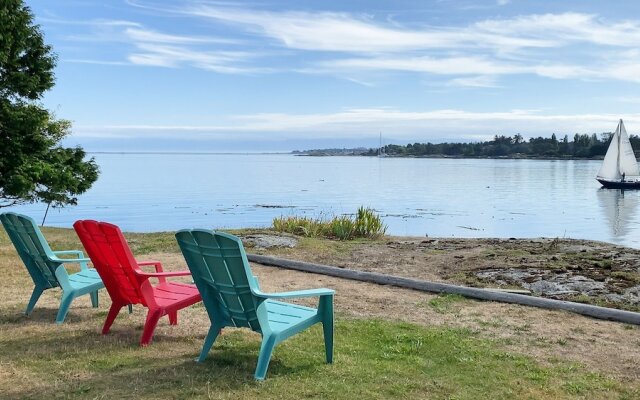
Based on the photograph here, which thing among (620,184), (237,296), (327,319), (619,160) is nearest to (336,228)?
(327,319)

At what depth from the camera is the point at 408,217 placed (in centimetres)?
3525

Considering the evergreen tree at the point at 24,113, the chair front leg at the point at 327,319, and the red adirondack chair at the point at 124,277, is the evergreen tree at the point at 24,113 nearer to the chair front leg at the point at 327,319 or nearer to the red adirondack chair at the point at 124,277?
the red adirondack chair at the point at 124,277

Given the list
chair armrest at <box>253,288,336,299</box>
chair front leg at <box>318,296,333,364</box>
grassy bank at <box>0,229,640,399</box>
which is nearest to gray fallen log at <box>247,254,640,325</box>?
grassy bank at <box>0,229,640,399</box>

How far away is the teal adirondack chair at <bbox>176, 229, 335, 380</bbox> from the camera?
4.41 meters

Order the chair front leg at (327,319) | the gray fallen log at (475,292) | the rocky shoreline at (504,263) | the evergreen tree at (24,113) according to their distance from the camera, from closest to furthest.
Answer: the chair front leg at (327,319) < the gray fallen log at (475,292) < the rocky shoreline at (504,263) < the evergreen tree at (24,113)

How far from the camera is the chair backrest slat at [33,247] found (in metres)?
6.30

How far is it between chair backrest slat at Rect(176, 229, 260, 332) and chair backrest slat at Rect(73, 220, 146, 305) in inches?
32.1

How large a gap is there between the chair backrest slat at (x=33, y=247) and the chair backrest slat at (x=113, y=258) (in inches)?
33.9

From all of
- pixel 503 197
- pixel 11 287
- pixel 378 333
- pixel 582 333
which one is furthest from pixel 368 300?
pixel 503 197

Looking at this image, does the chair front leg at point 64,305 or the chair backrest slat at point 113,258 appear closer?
the chair backrest slat at point 113,258

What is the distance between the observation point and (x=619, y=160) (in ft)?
209

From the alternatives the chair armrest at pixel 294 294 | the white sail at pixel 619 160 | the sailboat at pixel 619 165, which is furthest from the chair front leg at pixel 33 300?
the sailboat at pixel 619 165

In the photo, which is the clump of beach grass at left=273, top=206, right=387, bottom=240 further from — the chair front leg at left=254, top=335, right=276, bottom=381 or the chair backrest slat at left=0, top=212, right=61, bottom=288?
the chair front leg at left=254, top=335, right=276, bottom=381

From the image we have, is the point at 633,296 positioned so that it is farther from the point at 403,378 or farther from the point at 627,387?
the point at 403,378
